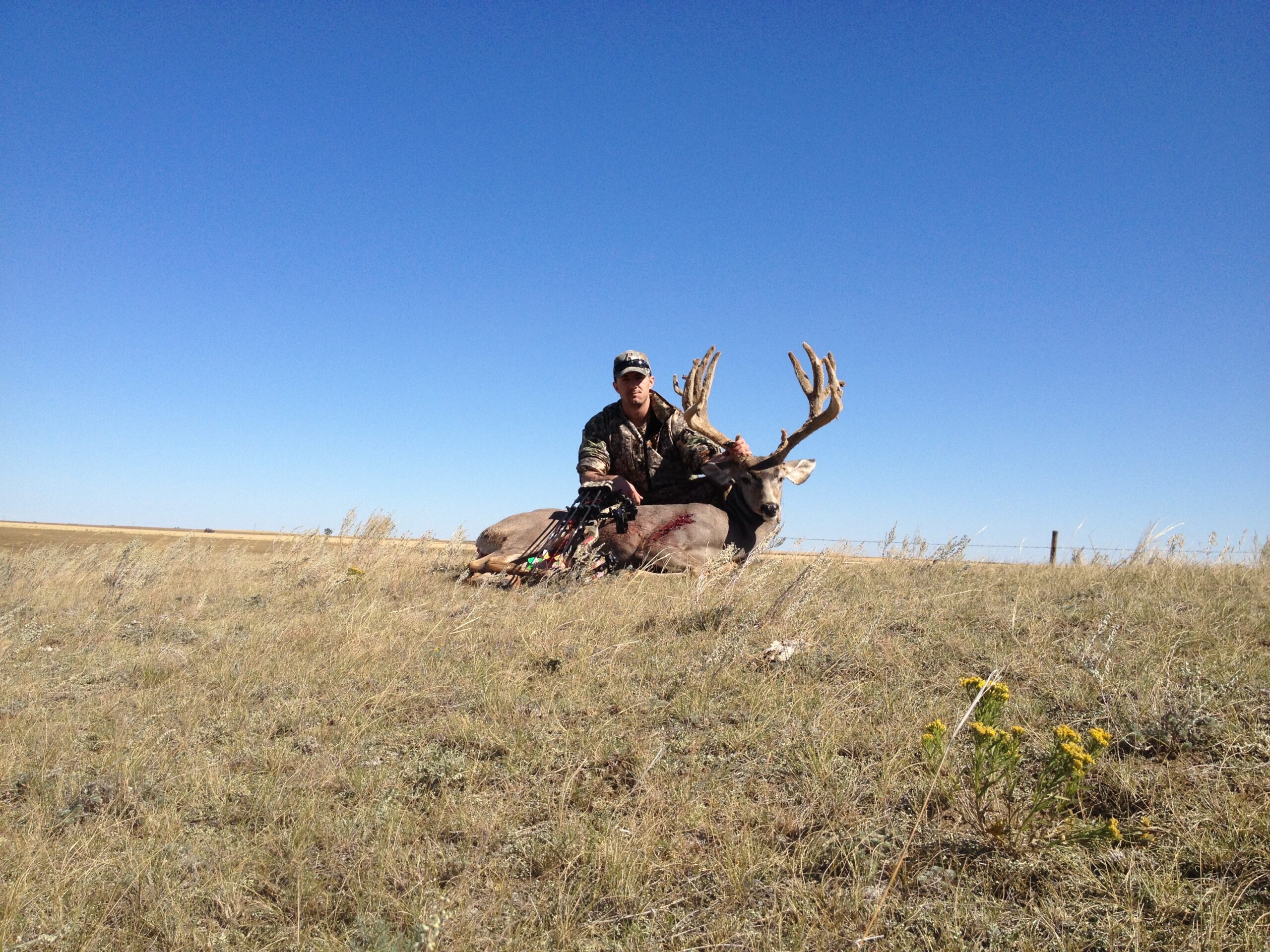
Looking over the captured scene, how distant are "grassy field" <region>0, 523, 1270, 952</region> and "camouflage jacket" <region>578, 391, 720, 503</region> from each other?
4110mm

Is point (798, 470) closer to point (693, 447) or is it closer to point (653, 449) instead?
point (693, 447)

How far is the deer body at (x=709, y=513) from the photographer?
25.8 feet

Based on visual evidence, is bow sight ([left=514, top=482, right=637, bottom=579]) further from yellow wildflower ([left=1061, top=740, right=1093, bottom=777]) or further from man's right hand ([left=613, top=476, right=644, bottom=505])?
yellow wildflower ([left=1061, top=740, right=1093, bottom=777])

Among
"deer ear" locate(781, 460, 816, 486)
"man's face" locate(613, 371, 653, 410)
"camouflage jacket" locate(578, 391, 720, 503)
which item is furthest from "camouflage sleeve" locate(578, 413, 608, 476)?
"deer ear" locate(781, 460, 816, 486)

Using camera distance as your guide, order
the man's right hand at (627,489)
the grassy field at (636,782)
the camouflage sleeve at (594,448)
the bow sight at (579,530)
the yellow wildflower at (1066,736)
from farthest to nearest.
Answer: the camouflage sleeve at (594,448), the man's right hand at (627,489), the bow sight at (579,530), the yellow wildflower at (1066,736), the grassy field at (636,782)

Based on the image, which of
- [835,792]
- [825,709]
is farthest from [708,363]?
[835,792]

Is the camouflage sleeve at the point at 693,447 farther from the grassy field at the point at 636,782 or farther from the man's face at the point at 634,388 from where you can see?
the grassy field at the point at 636,782

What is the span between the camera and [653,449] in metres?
9.20

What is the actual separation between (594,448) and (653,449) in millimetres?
812

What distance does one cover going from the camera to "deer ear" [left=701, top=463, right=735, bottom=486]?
877 centimetres

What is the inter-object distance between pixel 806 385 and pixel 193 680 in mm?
6750

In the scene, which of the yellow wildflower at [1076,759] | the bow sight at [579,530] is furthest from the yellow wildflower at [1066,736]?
the bow sight at [579,530]

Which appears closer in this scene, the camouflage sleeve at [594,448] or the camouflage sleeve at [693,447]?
the camouflage sleeve at [594,448]

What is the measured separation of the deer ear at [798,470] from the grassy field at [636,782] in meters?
3.79
